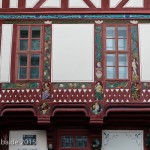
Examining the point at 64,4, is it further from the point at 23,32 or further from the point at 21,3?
the point at 23,32

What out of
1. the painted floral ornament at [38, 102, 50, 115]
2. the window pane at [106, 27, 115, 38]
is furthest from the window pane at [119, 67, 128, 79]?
the painted floral ornament at [38, 102, 50, 115]

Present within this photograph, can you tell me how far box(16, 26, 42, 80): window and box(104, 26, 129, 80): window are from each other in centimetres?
214

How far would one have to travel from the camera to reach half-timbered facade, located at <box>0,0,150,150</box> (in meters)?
18.8

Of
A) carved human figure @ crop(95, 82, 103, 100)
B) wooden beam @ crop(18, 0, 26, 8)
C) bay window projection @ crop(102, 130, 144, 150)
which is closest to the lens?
carved human figure @ crop(95, 82, 103, 100)

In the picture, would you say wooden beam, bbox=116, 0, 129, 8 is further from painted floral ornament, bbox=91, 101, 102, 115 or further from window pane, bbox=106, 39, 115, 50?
painted floral ornament, bbox=91, 101, 102, 115

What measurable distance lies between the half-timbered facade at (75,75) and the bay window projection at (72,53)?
1.2 inches

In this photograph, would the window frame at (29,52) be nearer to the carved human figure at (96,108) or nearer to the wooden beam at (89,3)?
the wooden beam at (89,3)

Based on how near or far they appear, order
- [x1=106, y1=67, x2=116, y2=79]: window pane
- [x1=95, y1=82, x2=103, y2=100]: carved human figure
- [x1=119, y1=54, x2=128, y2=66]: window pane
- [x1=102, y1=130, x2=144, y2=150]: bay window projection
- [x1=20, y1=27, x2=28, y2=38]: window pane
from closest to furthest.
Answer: [x1=95, y1=82, x2=103, y2=100]: carved human figure → [x1=102, y1=130, x2=144, y2=150]: bay window projection → [x1=106, y1=67, x2=116, y2=79]: window pane → [x1=119, y1=54, x2=128, y2=66]: window pane → [x1=20, y1=27, x2=28, y2=38]: window pane

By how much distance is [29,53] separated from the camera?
19359 millimetres

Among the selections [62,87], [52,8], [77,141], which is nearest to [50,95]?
[62,87]

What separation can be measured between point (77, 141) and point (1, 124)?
2420 millimetres

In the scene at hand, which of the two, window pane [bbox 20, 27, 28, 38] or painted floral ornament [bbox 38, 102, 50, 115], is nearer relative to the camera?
painted floral ornament [bbox 38, 102, 50, 115]

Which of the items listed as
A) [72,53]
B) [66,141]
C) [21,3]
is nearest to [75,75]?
[72,53]

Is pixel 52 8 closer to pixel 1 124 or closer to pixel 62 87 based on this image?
pixel 62 87
